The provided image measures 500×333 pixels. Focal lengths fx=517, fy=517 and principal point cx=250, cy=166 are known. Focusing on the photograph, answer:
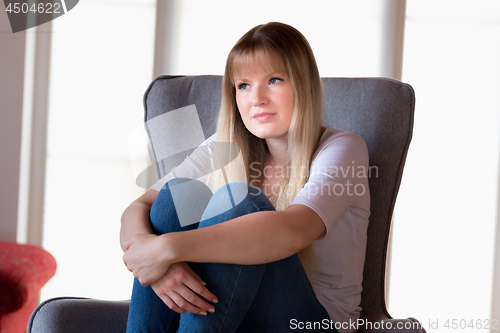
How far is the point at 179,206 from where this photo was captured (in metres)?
1.01

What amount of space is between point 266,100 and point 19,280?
3.66 feet

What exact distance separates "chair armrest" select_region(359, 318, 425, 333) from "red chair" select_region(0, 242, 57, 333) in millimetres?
1177

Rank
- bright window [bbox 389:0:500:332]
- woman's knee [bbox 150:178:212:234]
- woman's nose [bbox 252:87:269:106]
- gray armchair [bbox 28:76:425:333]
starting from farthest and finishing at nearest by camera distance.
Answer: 1. bright window [bbox 389:0:500:332]
2. woman's nose [bbox 252:87:269:106]
3. gray armchair [bbox 28:76:425:333]
4. woman's knee [bbox 150:178:212:234]

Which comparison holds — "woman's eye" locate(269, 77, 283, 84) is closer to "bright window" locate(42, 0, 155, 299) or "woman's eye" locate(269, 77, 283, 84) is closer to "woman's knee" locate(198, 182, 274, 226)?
"woman's knee" locate(198, 182, 274, 226)

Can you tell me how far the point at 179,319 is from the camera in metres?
0.99

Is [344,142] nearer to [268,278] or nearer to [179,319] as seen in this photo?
[268,278]

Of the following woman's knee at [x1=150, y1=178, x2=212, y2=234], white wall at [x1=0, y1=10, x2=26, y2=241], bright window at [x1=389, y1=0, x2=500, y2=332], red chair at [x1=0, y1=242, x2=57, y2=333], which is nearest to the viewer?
woman's knee at [x1=150, y1=178, x2=212, y2=234]

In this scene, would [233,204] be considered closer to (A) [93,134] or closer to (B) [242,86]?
(B) [242,86]

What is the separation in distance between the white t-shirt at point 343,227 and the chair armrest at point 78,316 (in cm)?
45

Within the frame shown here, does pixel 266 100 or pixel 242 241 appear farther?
pixel 266 100

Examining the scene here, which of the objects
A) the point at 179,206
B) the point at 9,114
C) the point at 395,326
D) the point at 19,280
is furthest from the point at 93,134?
the point at 395,326

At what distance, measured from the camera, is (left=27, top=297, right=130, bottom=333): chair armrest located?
109 cm

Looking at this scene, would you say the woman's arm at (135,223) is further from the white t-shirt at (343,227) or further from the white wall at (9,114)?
the white wall at (9,114)
